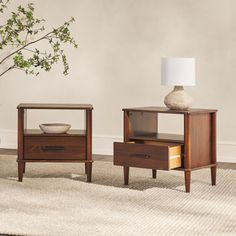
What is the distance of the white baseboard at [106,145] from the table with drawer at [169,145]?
Answer: 107cm

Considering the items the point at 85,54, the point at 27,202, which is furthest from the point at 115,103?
the point at 27,202

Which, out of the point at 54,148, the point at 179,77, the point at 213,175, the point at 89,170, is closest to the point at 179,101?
the point at 179,77

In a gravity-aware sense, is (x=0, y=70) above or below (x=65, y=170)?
above

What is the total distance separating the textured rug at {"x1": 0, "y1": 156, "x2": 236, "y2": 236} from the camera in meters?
3.12

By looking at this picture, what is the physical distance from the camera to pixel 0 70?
608 cm

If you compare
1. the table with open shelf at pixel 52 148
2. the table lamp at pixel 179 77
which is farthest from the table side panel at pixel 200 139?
the table with open shelf at pixel 52 148

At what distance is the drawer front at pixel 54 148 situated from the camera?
14.3ft

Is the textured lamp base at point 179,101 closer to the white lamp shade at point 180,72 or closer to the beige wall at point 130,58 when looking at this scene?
the white lamp shade at point 180,72

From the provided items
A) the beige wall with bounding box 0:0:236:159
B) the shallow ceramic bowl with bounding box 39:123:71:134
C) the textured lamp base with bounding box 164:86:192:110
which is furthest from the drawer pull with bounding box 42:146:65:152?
the beige wall with bounding box 0:0:236:159

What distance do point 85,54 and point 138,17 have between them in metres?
0.55

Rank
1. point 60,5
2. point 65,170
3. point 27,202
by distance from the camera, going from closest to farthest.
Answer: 1. point 27,202
2. point 65,170
3. point 60,5

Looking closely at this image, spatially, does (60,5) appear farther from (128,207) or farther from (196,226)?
(196,226)

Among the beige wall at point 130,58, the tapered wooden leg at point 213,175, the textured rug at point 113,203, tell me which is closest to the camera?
the textured rug at point 113,203

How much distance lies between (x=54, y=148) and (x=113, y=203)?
79 centimetres
